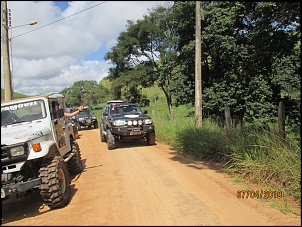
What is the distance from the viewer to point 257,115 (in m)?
13.9

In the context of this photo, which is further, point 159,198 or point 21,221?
point 159,198

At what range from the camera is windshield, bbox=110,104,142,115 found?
1133 cm

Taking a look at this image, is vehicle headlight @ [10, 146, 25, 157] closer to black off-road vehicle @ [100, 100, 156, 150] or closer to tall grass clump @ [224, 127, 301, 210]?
tall grass clump @ [224, 127, 301, 210]

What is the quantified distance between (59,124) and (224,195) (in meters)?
3.79

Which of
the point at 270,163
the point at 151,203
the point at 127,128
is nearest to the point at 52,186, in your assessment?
the point at 151,203

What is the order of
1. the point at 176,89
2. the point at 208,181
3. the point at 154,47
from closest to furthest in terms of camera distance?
the point at 208,181 < the point at 176,89 < the point at 154,47

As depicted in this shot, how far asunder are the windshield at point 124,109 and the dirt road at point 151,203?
4.48 meters

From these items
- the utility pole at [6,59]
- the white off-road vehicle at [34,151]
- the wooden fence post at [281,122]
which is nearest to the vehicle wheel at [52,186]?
the white off-road vehicle at [34,151]

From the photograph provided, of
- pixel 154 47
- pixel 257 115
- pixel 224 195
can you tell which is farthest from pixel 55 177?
pixel 154 47

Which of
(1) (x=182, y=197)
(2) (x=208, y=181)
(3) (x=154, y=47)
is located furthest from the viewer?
(3) (x=154, y=47)

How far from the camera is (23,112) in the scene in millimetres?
5613

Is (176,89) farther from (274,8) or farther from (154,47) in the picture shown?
(154,47)
